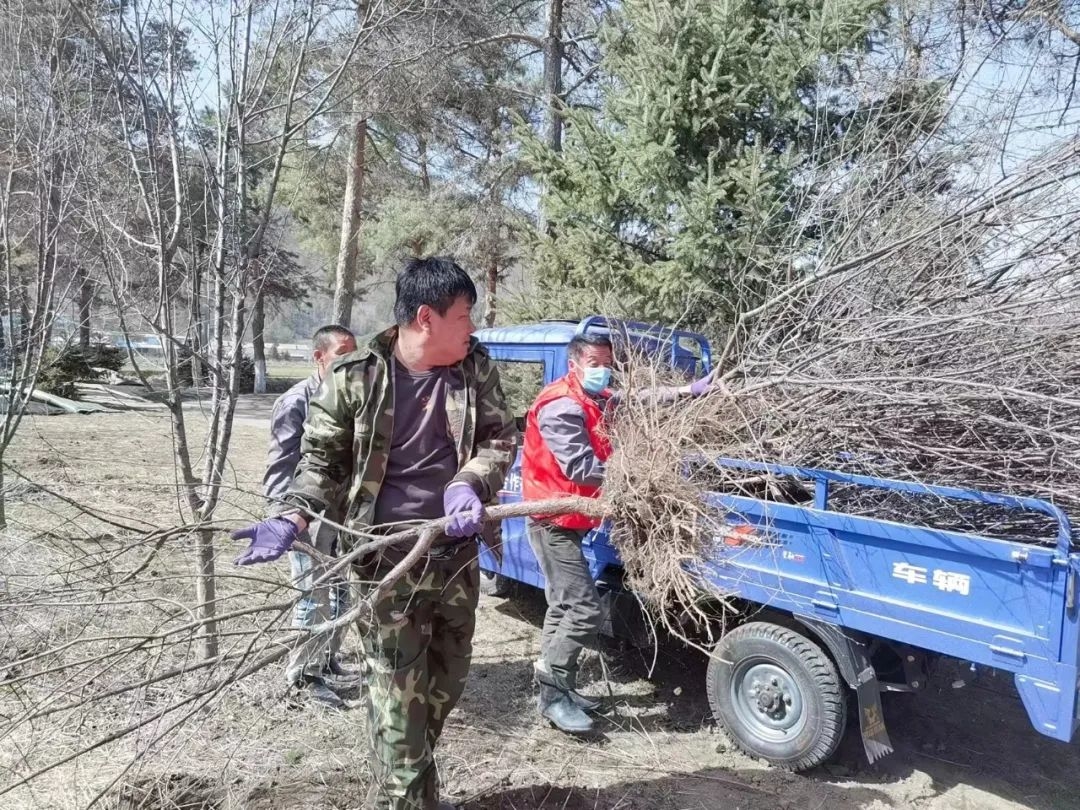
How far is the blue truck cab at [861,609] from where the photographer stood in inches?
91.8

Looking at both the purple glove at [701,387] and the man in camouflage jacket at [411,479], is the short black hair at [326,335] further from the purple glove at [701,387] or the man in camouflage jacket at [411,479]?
the purple glove at [701,387]

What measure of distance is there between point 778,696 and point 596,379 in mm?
1609

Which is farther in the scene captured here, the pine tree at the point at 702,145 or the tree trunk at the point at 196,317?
the pine tree at the point at 702,145

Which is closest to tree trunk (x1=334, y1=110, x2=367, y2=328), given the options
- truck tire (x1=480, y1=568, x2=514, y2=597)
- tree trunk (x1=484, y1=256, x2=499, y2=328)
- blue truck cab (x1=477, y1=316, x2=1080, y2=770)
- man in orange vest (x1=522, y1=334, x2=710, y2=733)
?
tree trunk (x1=484, y1=256, x2=499, y2=328)

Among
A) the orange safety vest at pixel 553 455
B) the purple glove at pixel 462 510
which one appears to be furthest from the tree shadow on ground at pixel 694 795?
the purple glove at pixel 462 510

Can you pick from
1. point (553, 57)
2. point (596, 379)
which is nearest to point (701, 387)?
point (596, 379)

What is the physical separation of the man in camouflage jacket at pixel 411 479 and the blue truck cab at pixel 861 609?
0.99 metres

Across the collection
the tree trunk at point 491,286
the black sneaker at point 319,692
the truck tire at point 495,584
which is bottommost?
the black sneaker at point 319,692

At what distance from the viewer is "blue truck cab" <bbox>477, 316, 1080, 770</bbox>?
233 centimetres

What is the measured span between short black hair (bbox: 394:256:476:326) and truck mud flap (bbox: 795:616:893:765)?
6.46ft

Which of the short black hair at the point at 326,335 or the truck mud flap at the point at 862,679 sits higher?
the short black hair at the point at 326,335

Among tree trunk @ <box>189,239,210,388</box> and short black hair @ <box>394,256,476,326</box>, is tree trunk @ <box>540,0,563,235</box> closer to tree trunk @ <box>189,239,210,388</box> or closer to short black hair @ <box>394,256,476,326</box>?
tree trunk @ <box>189,239,210,388</box>

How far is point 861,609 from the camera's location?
2.75 meters

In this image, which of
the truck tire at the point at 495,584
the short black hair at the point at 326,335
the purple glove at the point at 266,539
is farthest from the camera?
the truck tire at the point at 495,584
